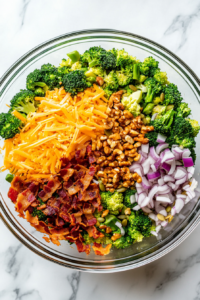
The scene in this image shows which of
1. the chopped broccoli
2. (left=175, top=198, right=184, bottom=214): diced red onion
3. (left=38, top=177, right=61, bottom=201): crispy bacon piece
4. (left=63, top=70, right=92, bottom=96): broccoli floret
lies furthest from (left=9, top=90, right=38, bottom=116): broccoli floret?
(left=175, top=198, right=184, bottom=214): diced red onion

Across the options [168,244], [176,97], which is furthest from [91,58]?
[168,244]

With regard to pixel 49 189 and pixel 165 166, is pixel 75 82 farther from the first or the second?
pixel 165 166

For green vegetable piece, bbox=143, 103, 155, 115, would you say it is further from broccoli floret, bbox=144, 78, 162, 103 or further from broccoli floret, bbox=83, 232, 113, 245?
broccoli floret, bbox=83, 232, 113, 245

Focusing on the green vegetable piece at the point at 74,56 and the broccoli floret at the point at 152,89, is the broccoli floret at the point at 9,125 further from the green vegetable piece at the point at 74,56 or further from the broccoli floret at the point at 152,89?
the broccoli floret at the point at 152,89

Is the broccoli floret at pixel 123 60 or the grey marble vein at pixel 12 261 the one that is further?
the grey marble vein at pixel 12 261

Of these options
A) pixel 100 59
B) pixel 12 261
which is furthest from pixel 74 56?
Result: pixel 12 261

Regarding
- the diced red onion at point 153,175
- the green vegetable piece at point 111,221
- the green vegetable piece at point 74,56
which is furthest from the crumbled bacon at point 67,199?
the green vegetable piece at point 74,56
